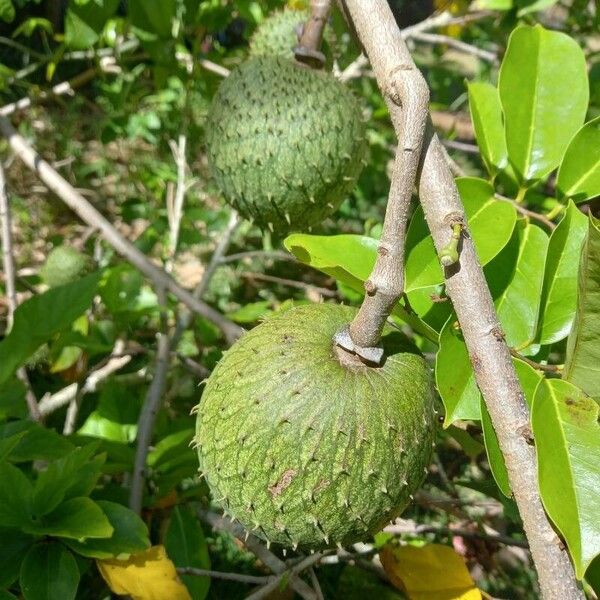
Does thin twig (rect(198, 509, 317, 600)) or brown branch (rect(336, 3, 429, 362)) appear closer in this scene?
brown branch (rect(336, 3, 429, 362))

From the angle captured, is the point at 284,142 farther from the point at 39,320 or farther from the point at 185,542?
the point at 185,542

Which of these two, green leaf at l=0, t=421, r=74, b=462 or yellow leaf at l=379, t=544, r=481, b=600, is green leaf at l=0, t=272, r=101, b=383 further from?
yellow leaf at l=379, t=544, r=481, b=600

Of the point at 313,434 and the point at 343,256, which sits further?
the point at 343,256

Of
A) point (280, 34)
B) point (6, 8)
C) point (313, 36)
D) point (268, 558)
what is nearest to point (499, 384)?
point (268, 558)

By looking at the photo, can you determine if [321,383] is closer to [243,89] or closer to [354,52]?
[243,89]

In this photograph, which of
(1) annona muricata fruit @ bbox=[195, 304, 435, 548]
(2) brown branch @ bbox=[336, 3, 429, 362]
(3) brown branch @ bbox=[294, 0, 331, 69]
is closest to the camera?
(2) brown branch @ bbox=[336, 3, 429, 362]

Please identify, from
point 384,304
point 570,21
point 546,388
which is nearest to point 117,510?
point 384,304

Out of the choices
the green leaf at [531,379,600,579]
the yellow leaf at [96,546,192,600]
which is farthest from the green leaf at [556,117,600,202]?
the yellow leaf at [96,546,192,600]
